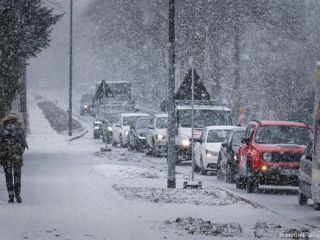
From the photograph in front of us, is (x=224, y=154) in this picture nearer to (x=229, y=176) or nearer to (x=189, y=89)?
(x=229, y=176)

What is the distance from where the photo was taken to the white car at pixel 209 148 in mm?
31125

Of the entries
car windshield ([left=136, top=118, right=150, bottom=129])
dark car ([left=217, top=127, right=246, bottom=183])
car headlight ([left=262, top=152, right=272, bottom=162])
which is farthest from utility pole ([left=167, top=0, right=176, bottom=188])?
car windshield ([left=136, top=118, right=150, bottom=129])

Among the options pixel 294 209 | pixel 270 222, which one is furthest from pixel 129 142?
pixel 270 222

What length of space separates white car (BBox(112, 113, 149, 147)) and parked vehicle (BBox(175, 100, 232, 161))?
13.9 meters

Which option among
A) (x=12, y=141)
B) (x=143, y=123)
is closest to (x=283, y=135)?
(x=12, y=141)

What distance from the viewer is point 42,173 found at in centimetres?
2953

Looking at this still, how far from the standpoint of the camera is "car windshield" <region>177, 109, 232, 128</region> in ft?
122

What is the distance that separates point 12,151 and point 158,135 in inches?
879

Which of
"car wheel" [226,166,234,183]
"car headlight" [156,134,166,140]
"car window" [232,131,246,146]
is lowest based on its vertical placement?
"car wheel" [226,166,234,183]

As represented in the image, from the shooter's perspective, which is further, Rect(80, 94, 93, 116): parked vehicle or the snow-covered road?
Rect(80, 94, 93, 116): parked vehicle

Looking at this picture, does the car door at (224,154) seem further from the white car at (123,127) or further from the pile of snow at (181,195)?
the white car at (123,127)

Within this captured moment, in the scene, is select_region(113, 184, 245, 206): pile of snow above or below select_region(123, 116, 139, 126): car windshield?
below

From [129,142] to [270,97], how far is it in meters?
8.01

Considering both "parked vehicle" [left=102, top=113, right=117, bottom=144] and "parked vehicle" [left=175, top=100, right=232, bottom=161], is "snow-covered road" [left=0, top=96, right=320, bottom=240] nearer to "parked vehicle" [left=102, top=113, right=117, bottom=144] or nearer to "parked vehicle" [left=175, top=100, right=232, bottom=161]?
"parked vehicle" [left=175, top=100, right=232, bottom=161]
